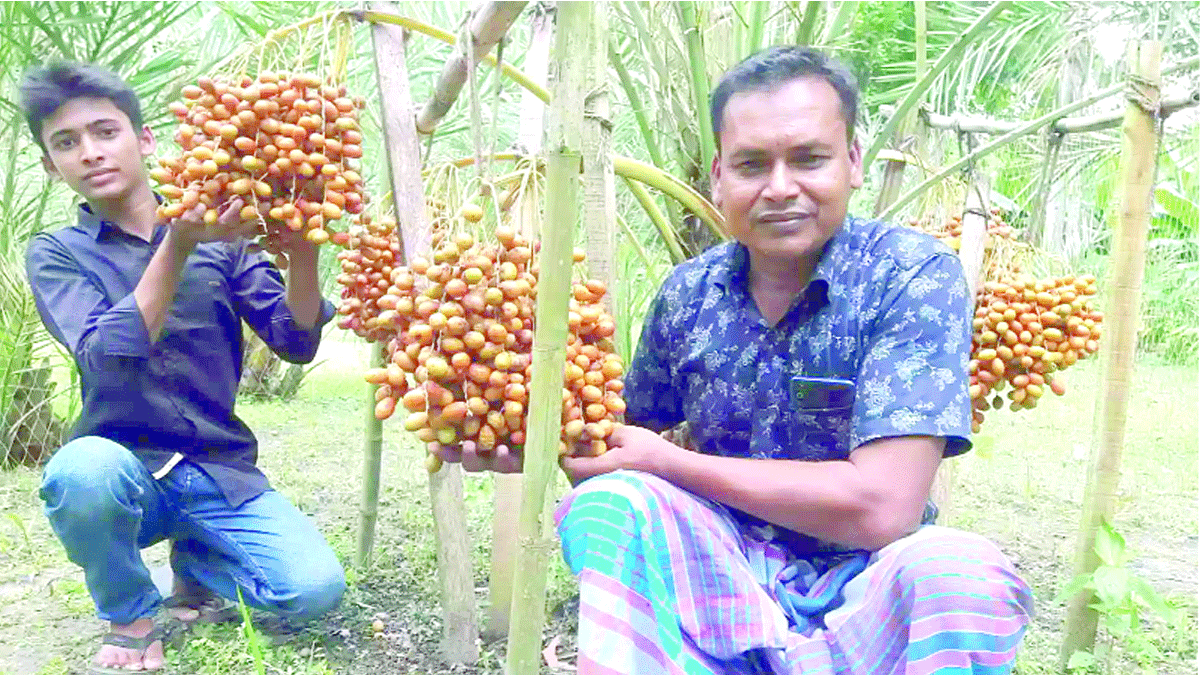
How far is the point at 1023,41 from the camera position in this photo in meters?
6.07

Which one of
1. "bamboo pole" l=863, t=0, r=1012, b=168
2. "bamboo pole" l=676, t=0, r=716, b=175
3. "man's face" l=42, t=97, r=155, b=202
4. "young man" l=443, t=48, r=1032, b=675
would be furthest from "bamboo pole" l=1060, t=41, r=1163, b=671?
"man's face" l=42, t=97, r=155, b=202

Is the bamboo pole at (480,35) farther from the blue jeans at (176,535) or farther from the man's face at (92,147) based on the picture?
the blue jeans at (176,535)

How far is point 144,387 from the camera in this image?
2.61 metres

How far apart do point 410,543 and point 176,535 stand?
851 millimetres

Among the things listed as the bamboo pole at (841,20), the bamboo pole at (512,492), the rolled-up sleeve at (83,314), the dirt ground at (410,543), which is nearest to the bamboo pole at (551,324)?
the bamboo pole at (512,492)

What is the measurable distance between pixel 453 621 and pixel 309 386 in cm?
583

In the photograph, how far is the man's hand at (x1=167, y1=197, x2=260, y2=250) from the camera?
1771mm

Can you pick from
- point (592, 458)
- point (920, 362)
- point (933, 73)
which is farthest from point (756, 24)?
point (592, 458)

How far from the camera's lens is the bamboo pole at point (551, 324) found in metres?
1.22

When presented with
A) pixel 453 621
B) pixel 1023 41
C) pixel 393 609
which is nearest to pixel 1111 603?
pixel 453 621

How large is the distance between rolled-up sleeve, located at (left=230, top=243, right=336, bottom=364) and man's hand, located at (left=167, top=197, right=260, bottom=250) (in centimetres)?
67

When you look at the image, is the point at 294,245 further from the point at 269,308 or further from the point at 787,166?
the point at 787,166

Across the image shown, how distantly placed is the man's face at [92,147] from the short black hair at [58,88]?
16 millimetres

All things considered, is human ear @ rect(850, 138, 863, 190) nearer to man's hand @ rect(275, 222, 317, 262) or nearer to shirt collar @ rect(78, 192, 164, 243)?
man's hand @ rect(275, 222, 317, 262)
